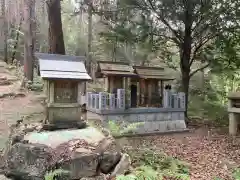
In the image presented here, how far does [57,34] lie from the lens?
10.9 meters

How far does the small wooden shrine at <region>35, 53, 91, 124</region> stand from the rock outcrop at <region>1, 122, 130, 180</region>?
0.87m

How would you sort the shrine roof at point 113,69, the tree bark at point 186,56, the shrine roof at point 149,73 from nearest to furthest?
the shrine roof at point 113,69 → the shrine roof at point 149,73 → the tree bark at point 186,56

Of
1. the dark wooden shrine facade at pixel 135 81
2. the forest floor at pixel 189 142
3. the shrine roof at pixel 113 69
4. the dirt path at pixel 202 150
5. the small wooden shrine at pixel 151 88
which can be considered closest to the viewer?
the dirt path at pixel 202 150

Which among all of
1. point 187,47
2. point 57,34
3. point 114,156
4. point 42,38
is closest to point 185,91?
point 187,47

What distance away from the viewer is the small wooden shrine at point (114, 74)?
1096 cm

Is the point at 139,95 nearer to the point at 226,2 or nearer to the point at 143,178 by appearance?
the point at 226,2

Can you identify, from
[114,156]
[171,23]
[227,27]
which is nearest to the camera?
[114,156]

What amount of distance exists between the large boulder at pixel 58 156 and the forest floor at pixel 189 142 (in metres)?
0.57

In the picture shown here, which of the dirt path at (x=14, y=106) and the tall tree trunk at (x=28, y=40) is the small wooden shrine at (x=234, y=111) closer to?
the dirt path at (x=14, y=106)

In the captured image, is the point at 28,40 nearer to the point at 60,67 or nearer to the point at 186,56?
the point at 186,56

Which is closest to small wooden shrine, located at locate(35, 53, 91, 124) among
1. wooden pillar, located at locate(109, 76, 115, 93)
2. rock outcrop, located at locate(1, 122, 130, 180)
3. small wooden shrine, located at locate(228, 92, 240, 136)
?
rock outcrop, located at locate(1, 122, 130, 180)

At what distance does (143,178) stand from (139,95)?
6.93m

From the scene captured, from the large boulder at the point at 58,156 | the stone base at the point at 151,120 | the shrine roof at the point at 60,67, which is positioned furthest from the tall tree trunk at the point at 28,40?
the large boulder at the point at 58,156

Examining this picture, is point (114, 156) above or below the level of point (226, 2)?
below
